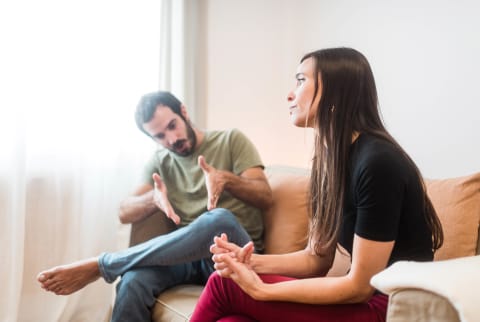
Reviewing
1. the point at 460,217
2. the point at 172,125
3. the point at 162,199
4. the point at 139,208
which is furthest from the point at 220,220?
the point at 460,217

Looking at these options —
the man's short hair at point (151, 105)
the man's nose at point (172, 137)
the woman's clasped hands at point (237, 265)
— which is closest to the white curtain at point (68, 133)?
the man's short hair at point (151, 105)

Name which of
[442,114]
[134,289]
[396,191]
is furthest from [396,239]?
[442,114]

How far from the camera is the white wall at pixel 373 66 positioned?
169cm

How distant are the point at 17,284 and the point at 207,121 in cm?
123

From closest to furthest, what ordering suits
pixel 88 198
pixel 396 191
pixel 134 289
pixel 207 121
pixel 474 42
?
pixel 396 191 → pixel 134 289 → pixel 474 42 → pixel 88 198 → pixel 207 121

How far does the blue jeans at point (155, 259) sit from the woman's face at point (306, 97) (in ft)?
1.44

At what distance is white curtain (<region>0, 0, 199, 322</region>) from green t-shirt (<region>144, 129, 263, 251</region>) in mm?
396

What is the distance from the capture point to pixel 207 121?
2.52 m

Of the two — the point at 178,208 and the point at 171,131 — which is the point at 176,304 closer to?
the point at 178,208

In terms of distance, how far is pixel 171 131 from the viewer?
1788 mm

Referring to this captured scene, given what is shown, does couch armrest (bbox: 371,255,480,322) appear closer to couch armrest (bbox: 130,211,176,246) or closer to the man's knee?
the man's knee

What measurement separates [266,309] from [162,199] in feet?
2.50

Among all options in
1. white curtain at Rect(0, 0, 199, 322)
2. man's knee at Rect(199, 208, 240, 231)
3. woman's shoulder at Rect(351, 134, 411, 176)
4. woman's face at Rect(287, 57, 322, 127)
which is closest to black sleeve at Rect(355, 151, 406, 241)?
woman's shoulder at Rect(351, 134, 411, 176)

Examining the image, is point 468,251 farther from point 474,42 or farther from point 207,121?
point 207,121
